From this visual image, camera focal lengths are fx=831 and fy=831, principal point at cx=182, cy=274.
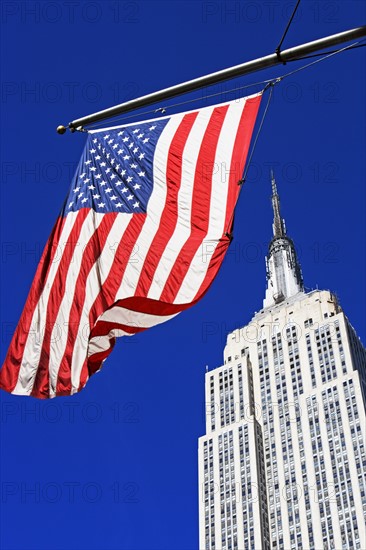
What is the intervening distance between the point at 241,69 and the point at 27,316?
8.59 m

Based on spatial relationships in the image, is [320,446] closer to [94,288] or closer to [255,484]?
[255,484]

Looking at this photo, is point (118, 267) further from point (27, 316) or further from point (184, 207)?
point (27, 316)

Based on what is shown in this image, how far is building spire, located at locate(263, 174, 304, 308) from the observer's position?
13938 centimetres

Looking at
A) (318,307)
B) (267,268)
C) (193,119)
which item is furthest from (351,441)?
(193,119)

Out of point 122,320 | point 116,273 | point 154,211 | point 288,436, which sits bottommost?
point 122,320

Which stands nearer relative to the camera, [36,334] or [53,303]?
[36,334]

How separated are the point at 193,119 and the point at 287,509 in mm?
85471

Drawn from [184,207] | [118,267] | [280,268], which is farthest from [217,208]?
[280,268]

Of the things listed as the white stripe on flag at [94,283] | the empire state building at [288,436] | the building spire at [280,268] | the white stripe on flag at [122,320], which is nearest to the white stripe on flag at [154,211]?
the white stripe on flag at [122,320]

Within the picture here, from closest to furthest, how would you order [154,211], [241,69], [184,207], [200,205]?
[241,69] < [200,205] < [184,207] < [154,211]

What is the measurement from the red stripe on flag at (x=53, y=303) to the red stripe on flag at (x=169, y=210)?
2.27 meters

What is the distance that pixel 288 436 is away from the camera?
107750mm

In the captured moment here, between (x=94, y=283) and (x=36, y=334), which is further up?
(x=94, y=283)

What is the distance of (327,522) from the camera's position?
94375mm
